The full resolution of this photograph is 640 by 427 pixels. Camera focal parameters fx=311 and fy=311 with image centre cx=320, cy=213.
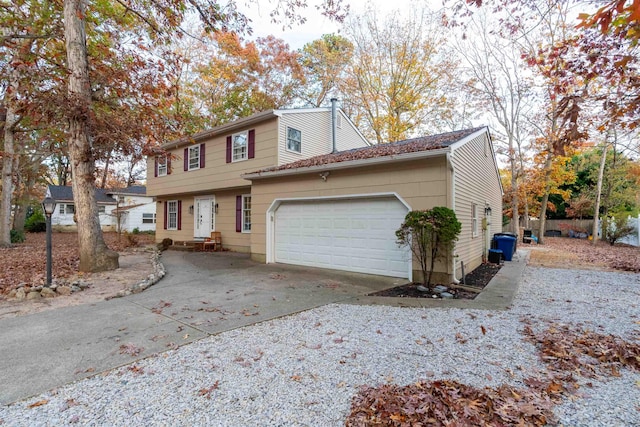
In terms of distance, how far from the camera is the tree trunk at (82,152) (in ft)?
25.4

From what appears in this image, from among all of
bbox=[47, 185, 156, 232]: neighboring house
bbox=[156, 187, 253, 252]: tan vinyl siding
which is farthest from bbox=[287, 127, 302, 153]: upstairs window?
bbox=[47, 185, 156, 232]: neighboring house

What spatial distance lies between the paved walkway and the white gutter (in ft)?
8.89

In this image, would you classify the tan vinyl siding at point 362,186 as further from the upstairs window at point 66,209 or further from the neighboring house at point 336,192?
the upstairs window at point 66,209

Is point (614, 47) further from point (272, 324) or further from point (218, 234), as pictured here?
point (218, 234)

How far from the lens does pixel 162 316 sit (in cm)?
462

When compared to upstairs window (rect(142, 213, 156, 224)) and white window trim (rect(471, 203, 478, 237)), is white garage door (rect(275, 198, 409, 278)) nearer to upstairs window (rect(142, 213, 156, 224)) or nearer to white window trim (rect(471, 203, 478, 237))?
white window trim (rect(471, 203, 478, 237))

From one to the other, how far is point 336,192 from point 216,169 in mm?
6908

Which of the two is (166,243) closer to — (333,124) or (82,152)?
(82,152)

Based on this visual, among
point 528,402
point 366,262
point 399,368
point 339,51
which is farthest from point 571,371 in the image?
point 339,51

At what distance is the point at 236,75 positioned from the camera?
827 inches

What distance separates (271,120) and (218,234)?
5752mm

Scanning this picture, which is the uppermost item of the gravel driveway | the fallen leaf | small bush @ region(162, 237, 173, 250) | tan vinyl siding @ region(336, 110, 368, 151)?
tan vinyl siding @ region(336, 110, 368, 151)

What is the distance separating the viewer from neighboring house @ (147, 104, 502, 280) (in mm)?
6898

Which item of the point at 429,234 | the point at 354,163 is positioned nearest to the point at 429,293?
the point at 429,234
